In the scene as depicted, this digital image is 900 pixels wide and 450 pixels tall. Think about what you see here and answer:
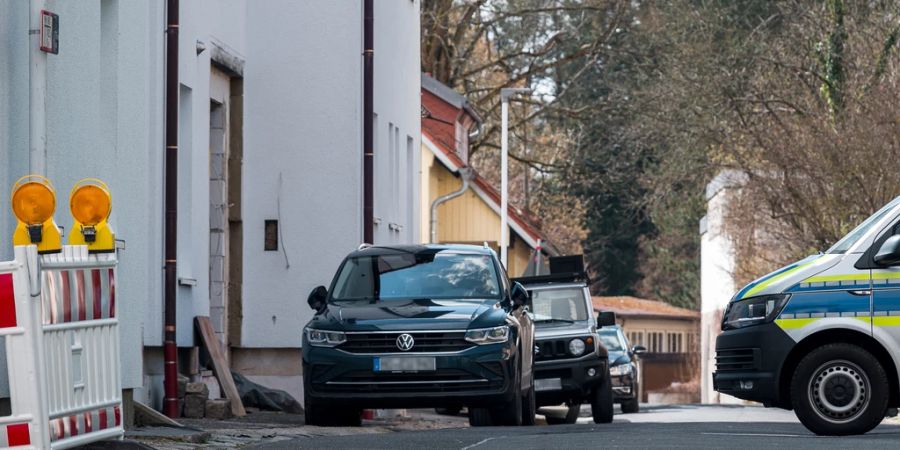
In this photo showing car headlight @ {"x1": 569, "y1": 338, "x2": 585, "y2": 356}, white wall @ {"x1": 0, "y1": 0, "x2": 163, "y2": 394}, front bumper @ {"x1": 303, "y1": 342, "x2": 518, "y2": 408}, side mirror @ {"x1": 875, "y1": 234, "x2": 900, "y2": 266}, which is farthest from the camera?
car headlight @ {"x1": 569, "y1": 338, "x2": 585, "y2": 356}

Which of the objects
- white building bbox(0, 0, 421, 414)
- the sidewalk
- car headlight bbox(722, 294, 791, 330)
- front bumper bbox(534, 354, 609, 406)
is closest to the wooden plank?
white building bbox(0, 0, 421, 414)

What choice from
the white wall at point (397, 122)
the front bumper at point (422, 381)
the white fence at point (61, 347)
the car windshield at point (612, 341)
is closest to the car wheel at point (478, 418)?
the front bumper at point (422, 381)

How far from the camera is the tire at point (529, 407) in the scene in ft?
61.3

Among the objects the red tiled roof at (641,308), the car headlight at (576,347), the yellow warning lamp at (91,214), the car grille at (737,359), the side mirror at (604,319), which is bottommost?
the red tiled roof at (641,308)

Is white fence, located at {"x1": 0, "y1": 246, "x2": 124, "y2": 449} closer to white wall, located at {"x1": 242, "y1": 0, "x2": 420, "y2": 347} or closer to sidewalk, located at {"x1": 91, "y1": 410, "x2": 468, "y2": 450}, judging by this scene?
sidewalk, located at {"x1": 91, "y1": 410, "x2": 468, "y2": 450}

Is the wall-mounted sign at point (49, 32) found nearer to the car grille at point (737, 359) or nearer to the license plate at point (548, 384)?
the car grille at point (737, 359)

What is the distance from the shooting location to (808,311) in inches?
556

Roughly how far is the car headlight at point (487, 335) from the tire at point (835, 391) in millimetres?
2738

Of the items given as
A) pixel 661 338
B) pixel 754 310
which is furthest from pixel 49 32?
pixel 661 338

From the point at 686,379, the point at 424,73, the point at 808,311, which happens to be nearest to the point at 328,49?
the point at 808,311

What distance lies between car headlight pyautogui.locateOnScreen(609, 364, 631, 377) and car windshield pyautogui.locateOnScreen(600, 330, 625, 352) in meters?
0.34

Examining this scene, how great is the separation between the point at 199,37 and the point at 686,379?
2343 inches

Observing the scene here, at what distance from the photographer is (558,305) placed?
23.5 meters

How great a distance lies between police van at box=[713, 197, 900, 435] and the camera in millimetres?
14008
